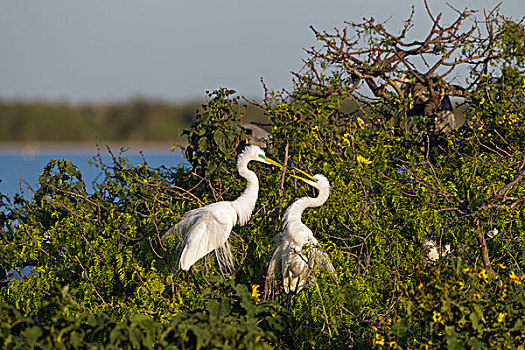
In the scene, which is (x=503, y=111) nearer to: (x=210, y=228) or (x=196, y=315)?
(x=210, y=228)

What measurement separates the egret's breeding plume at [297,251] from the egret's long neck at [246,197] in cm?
31

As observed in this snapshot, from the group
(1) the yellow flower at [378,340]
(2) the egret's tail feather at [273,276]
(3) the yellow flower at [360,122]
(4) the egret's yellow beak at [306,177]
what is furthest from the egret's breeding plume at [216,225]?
(1) the yellow flower at [378,340]

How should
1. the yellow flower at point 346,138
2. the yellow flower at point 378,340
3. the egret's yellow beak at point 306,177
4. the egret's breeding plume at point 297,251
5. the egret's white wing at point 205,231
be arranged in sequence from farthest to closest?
the yellow flower at point 346,138 → the egret's yellow beak at point 306,177 → the egret's white wing at point 205,231 → the egret's breeding plume at point 297,251 → the yellow flower at point 378,340

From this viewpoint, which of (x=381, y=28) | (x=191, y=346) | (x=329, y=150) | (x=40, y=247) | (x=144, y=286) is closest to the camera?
(x=191, y=346)

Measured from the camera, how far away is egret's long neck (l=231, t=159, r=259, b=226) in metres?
4.73

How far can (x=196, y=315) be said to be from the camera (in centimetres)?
310

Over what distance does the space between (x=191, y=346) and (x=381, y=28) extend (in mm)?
3469

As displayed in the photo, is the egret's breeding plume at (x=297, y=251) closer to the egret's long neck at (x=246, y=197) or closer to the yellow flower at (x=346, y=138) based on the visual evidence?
the egret's long neck at (x=246, y=197)

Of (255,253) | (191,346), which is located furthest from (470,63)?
(191,346)

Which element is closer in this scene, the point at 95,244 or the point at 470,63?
the point at 95,244

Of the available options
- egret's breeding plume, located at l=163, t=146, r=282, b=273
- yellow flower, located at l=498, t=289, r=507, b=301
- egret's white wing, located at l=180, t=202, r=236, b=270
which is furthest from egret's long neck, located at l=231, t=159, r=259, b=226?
yellow flower, located at l=498, t=289, r=507, b=301

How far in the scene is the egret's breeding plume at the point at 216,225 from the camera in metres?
4.46

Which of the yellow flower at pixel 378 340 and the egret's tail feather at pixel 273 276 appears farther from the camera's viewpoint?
the egret's tail feather at pixel 273 276

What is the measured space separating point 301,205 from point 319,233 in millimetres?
361
